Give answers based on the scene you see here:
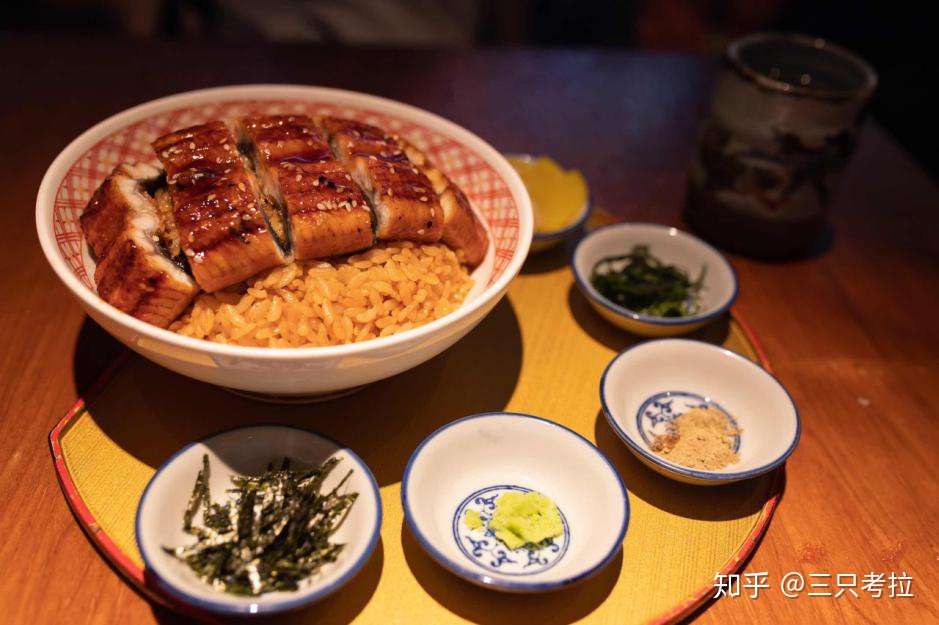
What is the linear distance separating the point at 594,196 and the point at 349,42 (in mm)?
2267

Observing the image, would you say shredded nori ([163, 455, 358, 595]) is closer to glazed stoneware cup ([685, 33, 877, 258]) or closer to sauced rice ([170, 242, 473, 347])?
sauced rice ([170, 242, 473, 347])

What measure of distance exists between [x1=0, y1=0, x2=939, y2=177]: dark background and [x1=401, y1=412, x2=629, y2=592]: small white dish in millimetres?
2937

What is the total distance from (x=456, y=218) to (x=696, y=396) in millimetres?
929

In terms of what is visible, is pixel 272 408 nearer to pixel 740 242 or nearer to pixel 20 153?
pixel 20 153

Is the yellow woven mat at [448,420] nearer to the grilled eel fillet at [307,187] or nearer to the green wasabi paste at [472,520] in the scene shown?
the green wasabi paste at [472,520]

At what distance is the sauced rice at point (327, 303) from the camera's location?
1828 millimetres

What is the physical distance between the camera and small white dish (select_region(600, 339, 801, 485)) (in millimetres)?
2008

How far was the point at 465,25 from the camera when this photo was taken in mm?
4906

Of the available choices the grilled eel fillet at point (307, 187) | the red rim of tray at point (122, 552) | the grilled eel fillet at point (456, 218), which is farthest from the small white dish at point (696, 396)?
the grilled eel fillet at point (307, 187)

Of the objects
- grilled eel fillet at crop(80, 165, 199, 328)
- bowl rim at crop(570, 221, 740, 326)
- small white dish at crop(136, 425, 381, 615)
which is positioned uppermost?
grilled eel fillet at crop(80, 165, 199, 328)

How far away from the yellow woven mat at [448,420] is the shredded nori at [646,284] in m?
0.14

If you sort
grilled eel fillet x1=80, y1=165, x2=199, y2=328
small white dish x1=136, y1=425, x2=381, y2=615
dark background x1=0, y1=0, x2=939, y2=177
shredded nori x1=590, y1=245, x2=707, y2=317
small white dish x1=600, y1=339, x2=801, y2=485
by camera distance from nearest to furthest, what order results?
small white dish x1=136, y1=425, x2=381, y2=615
grilled eel fillet x1=80, y1=165, x2=199, y2=328
small white dish x1=600, y1=339, x2=801, y2=485
shredded nori x1=590, y1=245, x2=707, y2=317
dark background x1=0, y1=0, x2=939, y2=177

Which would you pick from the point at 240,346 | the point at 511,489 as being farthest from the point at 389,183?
the point at 511,489

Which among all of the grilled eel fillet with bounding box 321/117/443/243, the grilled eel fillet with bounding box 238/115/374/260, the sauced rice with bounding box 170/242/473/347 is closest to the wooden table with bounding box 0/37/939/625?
the sauced rice with bounding box 170/242/473/347
